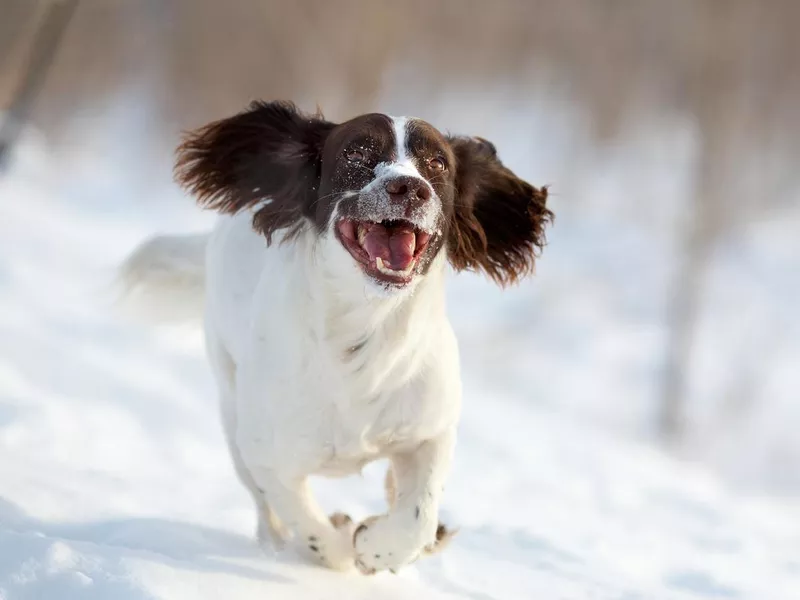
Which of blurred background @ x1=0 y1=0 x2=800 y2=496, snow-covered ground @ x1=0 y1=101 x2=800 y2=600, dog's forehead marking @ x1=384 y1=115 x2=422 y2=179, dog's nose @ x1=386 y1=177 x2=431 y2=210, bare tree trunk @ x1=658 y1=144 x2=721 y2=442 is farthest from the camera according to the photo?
bare tree trunk @ x1=658 y1=144 x2=721 y2=442

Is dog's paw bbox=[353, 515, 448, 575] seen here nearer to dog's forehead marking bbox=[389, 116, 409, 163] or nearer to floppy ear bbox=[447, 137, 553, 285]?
floppy ear bbox=[447, 137, 553, 285]

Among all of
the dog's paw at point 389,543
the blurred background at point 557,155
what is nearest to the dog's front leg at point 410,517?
the dog's paw at point 389,543

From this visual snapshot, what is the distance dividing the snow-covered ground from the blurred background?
102 millimetres

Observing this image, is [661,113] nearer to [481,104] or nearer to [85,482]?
[481,104]

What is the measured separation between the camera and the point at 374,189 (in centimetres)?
252

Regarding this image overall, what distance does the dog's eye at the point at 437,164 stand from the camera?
2.76 meters

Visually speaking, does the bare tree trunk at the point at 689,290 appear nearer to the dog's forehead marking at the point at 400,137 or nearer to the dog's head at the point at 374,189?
the dog's head at the point at 374,189

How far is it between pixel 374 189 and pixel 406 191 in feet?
0.30

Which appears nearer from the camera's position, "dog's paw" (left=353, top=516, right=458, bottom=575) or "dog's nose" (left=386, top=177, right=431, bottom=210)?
"dog's nose" (left=386, top=177, right=431, bottom=210)

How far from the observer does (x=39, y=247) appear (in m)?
8.86

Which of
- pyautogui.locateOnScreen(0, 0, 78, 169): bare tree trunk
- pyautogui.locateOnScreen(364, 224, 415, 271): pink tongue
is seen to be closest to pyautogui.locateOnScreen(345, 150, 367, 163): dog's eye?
pyautogui.locateOnScreen(364, 224, 415, 271): pink tongue

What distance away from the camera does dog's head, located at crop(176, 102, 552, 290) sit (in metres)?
2.56

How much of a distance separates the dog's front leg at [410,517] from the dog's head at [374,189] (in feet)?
1.97

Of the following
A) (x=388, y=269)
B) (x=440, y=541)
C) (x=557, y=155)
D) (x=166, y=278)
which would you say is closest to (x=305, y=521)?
(x=440, y=541)
